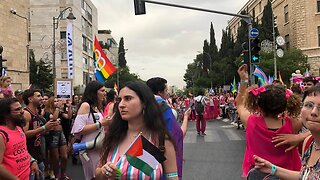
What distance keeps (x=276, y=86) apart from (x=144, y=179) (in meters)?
1.62

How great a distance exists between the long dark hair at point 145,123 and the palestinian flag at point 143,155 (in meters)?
0.28

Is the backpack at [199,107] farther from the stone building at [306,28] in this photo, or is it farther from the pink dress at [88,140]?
the stone building at [306,28]

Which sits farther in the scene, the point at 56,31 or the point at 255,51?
the point at 56,31

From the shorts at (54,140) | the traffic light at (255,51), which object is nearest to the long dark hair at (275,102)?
the shorts at (54,140)

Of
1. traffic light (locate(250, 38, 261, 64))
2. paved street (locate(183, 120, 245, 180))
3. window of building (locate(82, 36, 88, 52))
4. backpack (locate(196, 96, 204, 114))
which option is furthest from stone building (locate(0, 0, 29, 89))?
window of building (locate(82, 36, 88, 52))

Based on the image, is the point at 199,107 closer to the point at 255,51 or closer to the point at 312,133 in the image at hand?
the point at 255,51

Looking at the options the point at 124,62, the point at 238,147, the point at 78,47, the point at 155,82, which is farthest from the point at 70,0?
the point at 155,82

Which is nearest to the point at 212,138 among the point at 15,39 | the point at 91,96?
the point at 91,96

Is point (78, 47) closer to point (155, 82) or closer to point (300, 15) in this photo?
point (300, 15)

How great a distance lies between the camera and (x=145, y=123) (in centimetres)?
317

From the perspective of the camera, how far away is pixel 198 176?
820cm

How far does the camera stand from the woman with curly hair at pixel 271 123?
3639mm

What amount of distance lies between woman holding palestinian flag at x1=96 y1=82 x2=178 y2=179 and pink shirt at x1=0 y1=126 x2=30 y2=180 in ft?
4.84

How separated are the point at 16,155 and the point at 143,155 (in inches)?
81.9
